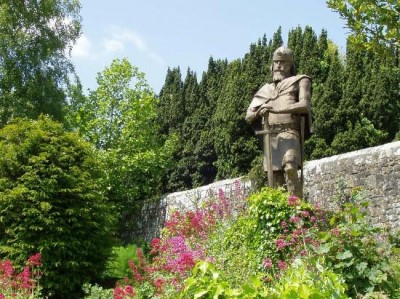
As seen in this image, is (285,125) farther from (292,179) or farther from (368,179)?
(368,179)

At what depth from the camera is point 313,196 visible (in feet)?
31.4

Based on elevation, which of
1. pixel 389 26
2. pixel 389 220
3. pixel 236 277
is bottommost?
pixel 236 277

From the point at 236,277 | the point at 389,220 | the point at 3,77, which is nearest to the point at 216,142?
the point at 3,77

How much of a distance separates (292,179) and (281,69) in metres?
1.27

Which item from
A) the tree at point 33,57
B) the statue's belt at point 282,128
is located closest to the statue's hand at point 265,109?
the statue's belt at point 282,128

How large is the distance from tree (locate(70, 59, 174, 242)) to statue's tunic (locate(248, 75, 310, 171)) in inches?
355

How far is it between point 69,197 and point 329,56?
29.1 ft

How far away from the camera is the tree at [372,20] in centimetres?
691

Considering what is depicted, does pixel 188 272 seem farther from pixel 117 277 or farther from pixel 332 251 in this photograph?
pixel 117 277

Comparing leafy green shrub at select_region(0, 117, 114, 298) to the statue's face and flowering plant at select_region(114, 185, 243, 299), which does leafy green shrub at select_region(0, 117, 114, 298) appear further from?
the statue's face

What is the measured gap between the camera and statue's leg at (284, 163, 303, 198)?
6.84 meters

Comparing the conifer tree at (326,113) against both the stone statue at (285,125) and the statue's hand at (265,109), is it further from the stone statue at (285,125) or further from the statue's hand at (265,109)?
the statue's hand at (265,109)

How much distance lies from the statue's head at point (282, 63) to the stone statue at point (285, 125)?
0.4 inches

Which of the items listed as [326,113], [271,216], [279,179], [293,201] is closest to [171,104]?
[326,113]
